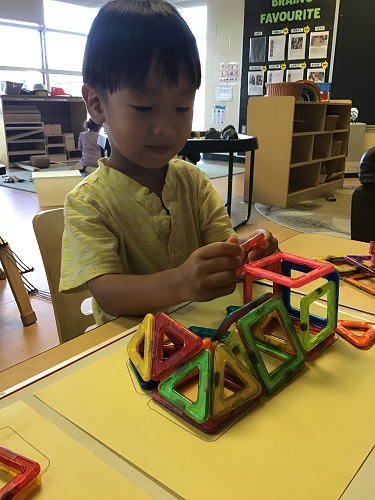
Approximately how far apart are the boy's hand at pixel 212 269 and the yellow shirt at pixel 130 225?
0.43 feet

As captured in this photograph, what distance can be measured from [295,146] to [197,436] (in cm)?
339

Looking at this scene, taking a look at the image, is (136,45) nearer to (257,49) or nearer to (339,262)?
(339,262)

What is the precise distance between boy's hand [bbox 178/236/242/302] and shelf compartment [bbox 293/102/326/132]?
3.15m

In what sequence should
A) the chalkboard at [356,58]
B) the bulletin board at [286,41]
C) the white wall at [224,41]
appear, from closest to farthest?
1. the chalkboard at [356,58]
2. the bulletin board at [286,41]
3. the white wall at [224,41]

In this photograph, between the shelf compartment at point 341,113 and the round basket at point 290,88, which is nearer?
the round basket at point 290,88

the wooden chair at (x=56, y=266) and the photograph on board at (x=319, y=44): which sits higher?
the photograph on board at (x=319, y=44)

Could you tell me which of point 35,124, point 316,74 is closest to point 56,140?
point 35,124

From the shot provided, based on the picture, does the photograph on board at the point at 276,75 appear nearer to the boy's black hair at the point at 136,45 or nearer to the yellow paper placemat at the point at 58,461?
the boy's black hair at the point at 136,45

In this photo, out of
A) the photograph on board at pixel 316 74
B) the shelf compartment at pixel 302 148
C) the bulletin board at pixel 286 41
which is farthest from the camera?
the photograph on board at pixel 316 74

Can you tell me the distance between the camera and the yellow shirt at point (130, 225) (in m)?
0.57

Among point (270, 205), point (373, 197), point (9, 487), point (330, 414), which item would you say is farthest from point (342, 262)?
point (270, 205)

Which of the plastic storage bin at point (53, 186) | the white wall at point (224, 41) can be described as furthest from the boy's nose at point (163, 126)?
the white wall at point (224, 41)

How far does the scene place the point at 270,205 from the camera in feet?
10.6

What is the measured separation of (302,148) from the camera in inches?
137
